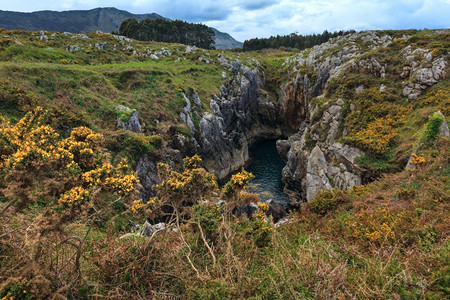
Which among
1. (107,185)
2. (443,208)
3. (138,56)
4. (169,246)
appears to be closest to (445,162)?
(443,208)

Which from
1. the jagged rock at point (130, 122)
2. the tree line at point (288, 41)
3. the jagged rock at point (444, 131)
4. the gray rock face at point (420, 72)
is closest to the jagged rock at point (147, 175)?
the jagged rock at point (130, 122)

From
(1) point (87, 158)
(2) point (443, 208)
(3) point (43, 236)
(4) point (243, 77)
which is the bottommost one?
(2) point (443, 208)

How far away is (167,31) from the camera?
349 ft

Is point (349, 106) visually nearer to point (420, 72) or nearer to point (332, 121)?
Answer: point (332, 121)

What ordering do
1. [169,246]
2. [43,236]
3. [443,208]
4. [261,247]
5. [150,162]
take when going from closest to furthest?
[43,236]
[169,246]
[261,247]
[443,208]
[150,162]

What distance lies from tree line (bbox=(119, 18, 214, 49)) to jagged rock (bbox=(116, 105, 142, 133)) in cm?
8986

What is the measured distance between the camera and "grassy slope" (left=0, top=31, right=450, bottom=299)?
613cm

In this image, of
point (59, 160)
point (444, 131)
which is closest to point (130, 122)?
point (59, 160)

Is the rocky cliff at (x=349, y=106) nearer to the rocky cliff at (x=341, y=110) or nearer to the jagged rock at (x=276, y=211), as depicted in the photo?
the rocky cliff at (x=341, y=110)

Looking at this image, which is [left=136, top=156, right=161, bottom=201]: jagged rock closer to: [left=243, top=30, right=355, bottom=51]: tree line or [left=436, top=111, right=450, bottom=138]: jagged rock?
[left=436, top=111, right=450, bottom=138]: jagged rock

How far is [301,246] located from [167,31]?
119866 millimetres

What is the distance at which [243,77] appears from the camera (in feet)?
215

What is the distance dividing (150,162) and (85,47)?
49.2 metres

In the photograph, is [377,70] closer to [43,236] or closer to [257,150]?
[257,150]
